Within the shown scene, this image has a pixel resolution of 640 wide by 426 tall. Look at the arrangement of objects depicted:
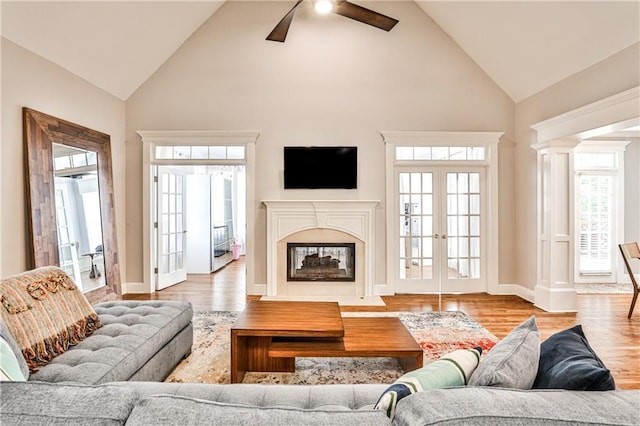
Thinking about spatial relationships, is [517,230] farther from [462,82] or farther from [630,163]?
[630,163]

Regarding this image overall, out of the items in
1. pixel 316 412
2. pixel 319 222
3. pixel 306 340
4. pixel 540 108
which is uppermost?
pixel 540 108

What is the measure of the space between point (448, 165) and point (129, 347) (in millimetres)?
4604

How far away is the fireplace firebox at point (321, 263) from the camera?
16.7ft

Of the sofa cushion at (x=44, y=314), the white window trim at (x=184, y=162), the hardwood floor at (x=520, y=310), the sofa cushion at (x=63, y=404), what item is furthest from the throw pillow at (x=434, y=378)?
the white window trim at (x=184, y=162)

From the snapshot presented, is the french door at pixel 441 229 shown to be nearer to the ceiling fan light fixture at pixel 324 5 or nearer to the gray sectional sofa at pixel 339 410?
the ceiling fan light fixture at pixel 324 5

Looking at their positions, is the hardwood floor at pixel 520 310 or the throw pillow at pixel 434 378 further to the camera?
the hardwood floor at pixel 520 310

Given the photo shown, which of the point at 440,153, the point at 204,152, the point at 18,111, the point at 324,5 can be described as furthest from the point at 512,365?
the point at 204,152

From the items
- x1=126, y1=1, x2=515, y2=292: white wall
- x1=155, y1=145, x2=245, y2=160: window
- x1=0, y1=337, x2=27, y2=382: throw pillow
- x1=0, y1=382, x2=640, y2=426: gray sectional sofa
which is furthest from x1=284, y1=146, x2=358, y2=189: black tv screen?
x1=0, y1=382, x2=640, y2=426: gray sectional sofa

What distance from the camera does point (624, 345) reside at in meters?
3.25

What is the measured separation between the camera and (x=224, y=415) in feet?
2.72

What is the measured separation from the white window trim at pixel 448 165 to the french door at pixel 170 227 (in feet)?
10.9

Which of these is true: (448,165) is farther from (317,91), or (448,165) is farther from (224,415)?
(224,415)

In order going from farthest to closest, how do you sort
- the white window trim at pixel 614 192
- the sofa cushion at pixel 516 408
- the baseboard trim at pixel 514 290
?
the white window trim at pixel 614 192 < the baseboard trim at pixel 514 290 < the sofa cushion at pixel 516 408

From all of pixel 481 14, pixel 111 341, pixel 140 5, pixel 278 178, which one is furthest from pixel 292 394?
pixel 481 14
